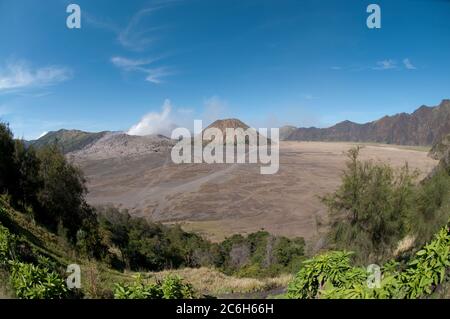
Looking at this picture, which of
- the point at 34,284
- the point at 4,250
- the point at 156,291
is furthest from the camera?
the point at 4,250

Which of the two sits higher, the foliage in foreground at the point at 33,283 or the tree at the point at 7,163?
the tree at the point at 7,163

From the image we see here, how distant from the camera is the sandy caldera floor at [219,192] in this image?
5062cm

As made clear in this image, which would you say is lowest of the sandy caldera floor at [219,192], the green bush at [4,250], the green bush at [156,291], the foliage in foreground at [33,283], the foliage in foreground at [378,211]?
the sandy caldera floor at [219,192]

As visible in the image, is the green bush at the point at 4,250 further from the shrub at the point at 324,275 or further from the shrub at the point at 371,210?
the shrub at the point at 371,210

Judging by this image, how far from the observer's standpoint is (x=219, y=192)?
72.8 m

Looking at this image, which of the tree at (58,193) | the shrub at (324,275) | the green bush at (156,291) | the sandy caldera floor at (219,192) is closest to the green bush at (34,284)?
the green bush at (156,291)

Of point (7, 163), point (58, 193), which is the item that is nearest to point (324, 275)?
point (58, 193)

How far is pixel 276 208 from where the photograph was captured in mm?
58625

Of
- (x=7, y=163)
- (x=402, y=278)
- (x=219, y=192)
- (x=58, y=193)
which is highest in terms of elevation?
(x=7, y=163)

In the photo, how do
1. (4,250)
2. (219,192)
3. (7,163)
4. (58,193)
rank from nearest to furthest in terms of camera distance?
(4,250)
(7,163)
(58,193)
(219,192)

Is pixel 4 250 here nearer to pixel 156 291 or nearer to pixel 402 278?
pixel 156 291

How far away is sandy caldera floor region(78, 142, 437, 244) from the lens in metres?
50.6
